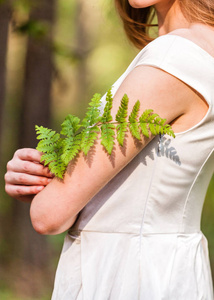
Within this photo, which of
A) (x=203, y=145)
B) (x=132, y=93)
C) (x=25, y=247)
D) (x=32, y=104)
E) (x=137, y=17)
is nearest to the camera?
(x=132, y=93)

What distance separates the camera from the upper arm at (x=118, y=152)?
1310mm

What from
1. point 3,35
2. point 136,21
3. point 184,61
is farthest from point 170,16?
point 3,35

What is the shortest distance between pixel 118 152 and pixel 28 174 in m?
0.36

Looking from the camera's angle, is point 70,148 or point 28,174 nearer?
point 70,148

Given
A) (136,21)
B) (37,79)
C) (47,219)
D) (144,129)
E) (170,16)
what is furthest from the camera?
(37,79)

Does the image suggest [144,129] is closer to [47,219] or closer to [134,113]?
[134,113]

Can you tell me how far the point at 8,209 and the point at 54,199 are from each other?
4616 mm

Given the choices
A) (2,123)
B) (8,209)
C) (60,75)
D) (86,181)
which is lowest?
(8,209)

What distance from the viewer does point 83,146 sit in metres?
1.32

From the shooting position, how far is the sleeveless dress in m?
1.40

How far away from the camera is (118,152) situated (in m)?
1.32

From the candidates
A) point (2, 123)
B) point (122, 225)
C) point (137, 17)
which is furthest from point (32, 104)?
point (122, 225)

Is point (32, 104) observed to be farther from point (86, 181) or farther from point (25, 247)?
point (86, 181)

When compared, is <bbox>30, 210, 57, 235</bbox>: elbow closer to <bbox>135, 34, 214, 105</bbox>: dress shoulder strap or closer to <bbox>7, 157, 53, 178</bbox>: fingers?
<bbox>7, 157, 53, 178</bbox>: fingers
